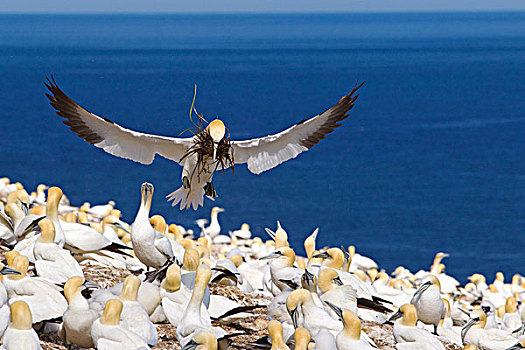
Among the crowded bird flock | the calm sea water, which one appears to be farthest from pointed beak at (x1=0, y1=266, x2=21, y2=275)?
the calm sea water

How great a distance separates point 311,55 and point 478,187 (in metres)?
76.8

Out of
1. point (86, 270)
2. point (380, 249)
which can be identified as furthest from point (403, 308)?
point (380, 249)

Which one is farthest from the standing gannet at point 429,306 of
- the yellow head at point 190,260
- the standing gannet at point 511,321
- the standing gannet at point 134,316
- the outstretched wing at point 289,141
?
the standing gannet at point 511,321

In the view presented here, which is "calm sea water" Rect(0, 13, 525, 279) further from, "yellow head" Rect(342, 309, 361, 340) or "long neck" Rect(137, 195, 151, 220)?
Answer: "yellow head" Rect(342, 309, 361, 340)

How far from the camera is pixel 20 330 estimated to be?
15.4 ft

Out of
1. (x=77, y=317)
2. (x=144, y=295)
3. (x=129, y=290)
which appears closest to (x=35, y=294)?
(x=77, y=317)

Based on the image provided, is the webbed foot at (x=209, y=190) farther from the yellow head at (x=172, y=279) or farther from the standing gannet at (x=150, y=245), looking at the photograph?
the yellow head at (x=172, y=279)

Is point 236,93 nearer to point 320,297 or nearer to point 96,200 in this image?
point 96,200

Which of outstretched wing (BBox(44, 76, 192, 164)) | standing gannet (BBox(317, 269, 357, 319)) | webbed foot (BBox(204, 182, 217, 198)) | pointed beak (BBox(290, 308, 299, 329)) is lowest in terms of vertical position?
pointed beak (BBox(290, 308, 299, 329))

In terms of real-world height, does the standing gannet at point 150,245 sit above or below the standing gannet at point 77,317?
above

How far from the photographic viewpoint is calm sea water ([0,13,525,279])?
2428 cm

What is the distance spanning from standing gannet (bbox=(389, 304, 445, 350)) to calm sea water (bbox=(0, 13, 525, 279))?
1392 cm

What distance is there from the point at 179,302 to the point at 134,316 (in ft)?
2.36

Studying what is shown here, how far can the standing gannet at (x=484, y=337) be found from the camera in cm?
669
